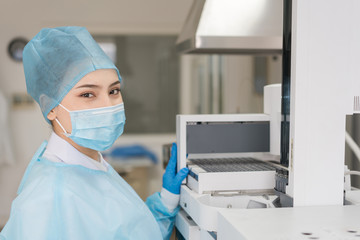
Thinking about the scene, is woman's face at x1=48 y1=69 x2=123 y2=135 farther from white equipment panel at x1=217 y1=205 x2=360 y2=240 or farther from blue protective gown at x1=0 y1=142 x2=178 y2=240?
white equipment panel at x1=217 y1=205 x2=360 y2=240

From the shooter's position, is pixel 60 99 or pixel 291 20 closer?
pixel 291 20

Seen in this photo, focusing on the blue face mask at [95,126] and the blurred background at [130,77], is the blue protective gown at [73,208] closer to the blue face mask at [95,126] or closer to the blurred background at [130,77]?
the blue face mask at [95,126]

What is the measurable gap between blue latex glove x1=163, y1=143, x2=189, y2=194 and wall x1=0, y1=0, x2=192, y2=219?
297 cm

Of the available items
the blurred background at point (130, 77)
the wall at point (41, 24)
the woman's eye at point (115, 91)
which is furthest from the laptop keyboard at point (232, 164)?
the wall at point (41, 24)

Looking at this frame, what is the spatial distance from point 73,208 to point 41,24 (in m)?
3.39

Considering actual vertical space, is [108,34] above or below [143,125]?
above

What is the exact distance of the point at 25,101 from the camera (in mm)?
4004

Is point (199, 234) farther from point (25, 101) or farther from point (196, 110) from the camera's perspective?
point (25, 101)

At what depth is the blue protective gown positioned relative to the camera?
95 centimetres

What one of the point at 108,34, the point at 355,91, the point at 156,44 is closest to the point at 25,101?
the point at 108,34

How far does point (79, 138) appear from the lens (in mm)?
1109

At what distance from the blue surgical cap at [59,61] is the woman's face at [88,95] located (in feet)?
0.05

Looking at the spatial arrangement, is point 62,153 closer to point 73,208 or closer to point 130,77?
point 73,208

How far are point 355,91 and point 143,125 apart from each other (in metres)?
3.35
